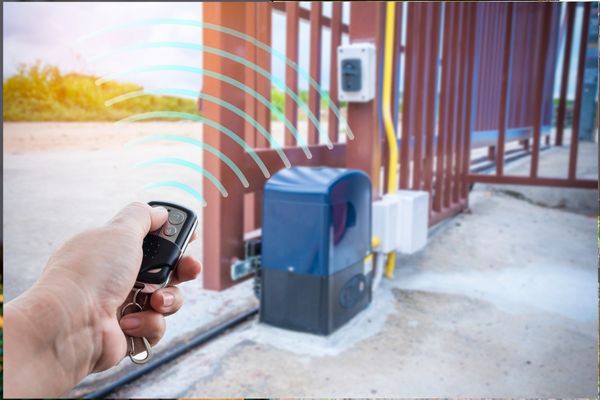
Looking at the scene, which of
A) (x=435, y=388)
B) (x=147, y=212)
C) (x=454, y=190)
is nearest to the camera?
(x=147, y=212)

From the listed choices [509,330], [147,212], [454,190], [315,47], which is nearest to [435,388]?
[509,330]

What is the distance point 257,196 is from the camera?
260 cm

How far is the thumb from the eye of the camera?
1.97 feet

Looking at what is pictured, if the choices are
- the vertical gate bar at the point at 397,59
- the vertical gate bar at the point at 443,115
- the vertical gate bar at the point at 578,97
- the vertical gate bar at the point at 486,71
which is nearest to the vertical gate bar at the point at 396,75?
the vertical gate bar at the point at 397,59

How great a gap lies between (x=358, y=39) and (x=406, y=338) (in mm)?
1334

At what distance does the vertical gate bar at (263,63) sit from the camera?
2.44 meters

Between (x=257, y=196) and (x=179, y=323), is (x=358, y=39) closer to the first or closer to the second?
(x=257, y=196)

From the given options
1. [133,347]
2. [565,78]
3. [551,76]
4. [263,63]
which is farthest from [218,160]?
[551,76]

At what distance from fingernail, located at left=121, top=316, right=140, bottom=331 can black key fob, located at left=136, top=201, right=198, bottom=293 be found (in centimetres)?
4

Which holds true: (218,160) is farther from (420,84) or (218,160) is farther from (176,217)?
(176,217)

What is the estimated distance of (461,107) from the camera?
3.85 m

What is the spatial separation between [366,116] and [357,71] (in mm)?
221

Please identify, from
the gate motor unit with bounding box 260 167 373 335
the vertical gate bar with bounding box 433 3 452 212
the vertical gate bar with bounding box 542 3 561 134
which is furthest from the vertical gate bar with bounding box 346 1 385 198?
the vertical gate bar with bounding box 542 3 561 134

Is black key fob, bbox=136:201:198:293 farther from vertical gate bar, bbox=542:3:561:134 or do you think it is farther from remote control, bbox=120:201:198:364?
vertical gate bar, bbox=542:3:561:134
